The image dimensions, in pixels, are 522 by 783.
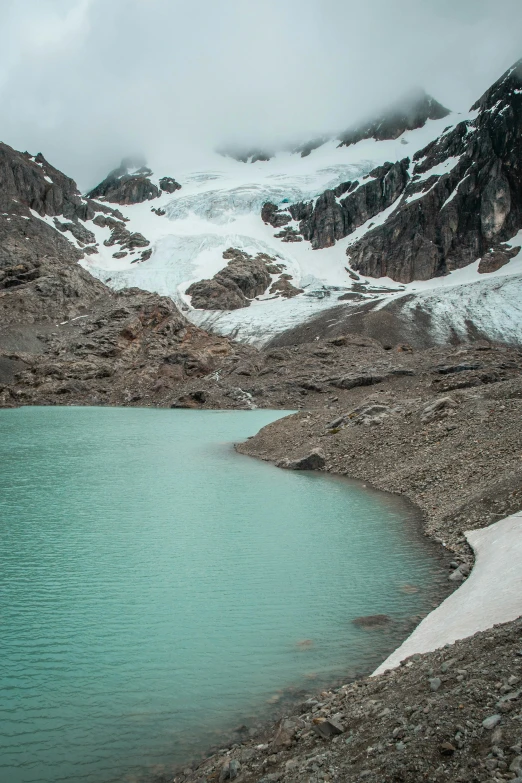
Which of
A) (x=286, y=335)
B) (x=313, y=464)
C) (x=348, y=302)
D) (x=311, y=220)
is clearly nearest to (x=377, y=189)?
(x=311, y=220)

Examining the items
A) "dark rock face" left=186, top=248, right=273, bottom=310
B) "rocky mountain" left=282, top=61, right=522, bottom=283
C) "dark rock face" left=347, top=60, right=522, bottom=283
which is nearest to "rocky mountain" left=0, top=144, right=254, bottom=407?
"dark rock face" left=186, top=248, right=273, bottom=310

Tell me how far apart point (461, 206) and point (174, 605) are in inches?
6488

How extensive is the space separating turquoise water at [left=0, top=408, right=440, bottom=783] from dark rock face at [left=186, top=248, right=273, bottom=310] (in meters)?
123

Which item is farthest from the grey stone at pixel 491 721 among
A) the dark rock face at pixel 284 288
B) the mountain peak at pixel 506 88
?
the mountain peak at pixel 506 88

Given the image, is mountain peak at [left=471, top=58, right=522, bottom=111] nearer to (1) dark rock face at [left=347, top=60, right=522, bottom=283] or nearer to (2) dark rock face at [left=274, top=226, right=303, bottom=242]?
(1) dark rock face at [left=347, top=60, right=522, bottom=283]

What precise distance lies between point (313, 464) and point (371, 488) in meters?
4.17

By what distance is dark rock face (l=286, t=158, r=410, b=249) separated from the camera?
185750 millimetres

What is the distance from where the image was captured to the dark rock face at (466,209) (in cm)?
14912

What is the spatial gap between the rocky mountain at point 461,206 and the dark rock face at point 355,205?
7312 mm

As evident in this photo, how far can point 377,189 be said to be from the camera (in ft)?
614

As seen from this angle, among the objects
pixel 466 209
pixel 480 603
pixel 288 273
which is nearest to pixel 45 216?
pixel 288 273

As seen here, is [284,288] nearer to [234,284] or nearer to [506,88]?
[234,284]

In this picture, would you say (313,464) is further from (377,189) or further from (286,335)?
(377,189)

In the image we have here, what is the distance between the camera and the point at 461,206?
500 ft
